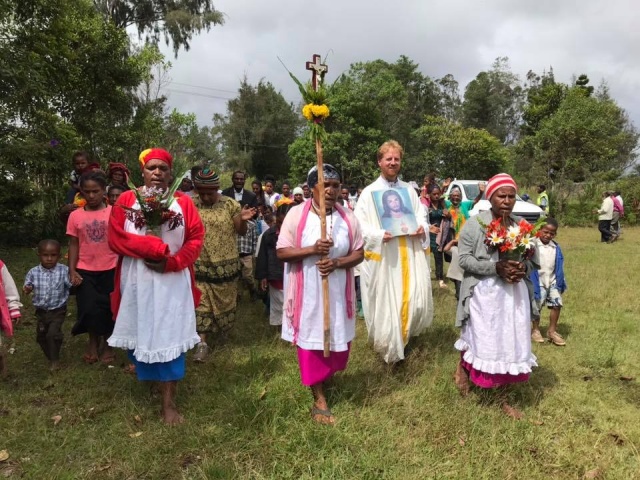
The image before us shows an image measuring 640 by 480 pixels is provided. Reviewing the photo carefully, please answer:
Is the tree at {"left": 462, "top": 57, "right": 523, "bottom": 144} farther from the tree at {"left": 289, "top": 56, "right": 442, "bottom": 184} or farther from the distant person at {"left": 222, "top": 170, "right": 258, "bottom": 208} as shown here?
the distant person at {"left": 222, "top": 170, "right": 258, "bottom": 208}

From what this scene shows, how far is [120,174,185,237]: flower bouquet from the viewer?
334 cm

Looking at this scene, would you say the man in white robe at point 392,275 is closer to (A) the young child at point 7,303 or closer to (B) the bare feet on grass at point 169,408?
(B) the bare feet on grass at point 169,408

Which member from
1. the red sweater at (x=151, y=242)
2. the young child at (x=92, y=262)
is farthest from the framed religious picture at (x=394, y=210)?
the young child at (x=92, y=262)

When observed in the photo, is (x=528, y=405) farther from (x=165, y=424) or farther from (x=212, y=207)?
(x=212, y=207)

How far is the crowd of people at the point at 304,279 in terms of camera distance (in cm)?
353

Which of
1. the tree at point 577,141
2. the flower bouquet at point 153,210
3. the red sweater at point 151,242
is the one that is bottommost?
the red sweater at point 151,242

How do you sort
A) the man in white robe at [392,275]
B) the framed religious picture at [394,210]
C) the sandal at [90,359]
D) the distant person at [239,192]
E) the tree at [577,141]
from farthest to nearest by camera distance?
the tree at [577,141] < the distant person at [239,192] < the sandal at [90,359] < the framed religious picture at [394,210] < the man in white robe at [392,275]

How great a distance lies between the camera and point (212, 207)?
5.07 m

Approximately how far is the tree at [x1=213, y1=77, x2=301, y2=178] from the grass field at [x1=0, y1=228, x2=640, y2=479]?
128 ft

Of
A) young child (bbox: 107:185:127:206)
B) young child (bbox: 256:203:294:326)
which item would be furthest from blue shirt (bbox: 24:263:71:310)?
young child (bbox: 256:203:294:326)

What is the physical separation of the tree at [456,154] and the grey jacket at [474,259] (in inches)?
1265

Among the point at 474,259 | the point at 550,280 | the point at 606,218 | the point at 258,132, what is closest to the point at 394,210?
the point at 474,259

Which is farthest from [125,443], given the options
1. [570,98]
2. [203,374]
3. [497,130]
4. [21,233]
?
[497,130]

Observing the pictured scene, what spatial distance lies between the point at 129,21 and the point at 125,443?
26.0 metres
